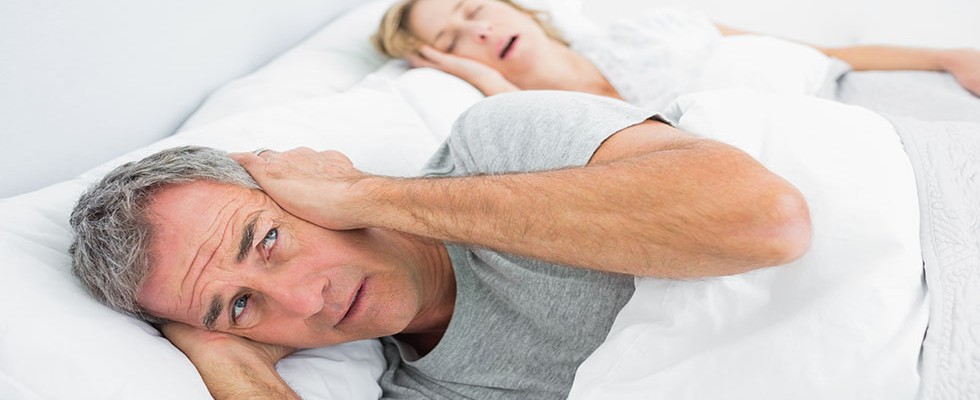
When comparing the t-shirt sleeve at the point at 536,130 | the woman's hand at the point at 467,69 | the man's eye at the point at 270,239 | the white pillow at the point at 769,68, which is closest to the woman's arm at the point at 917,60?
the white pillow at the point at 769,68

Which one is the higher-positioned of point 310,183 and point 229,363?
point 310,183

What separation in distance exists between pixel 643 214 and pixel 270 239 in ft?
1.55

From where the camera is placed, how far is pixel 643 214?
78 cm

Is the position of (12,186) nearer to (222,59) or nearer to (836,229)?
(222,59)

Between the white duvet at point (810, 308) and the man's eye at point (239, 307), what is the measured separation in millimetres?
433

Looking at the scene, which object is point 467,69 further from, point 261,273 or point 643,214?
point 643,214

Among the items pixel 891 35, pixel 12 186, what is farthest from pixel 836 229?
pixel 891 35

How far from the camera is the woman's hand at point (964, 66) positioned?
1.58 m

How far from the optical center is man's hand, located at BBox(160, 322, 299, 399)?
0.93 metres

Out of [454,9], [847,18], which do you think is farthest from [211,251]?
[847,18]

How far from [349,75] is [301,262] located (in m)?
0.78

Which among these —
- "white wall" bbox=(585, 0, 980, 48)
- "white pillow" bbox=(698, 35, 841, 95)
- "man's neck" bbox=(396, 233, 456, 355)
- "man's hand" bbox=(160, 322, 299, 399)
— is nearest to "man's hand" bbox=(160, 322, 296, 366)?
"man's hand" bbox=(160, 322, 299, 399)

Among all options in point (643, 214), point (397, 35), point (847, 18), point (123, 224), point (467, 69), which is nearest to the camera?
point (643, 214)

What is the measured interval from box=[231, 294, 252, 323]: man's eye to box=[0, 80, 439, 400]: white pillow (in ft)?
0.26
